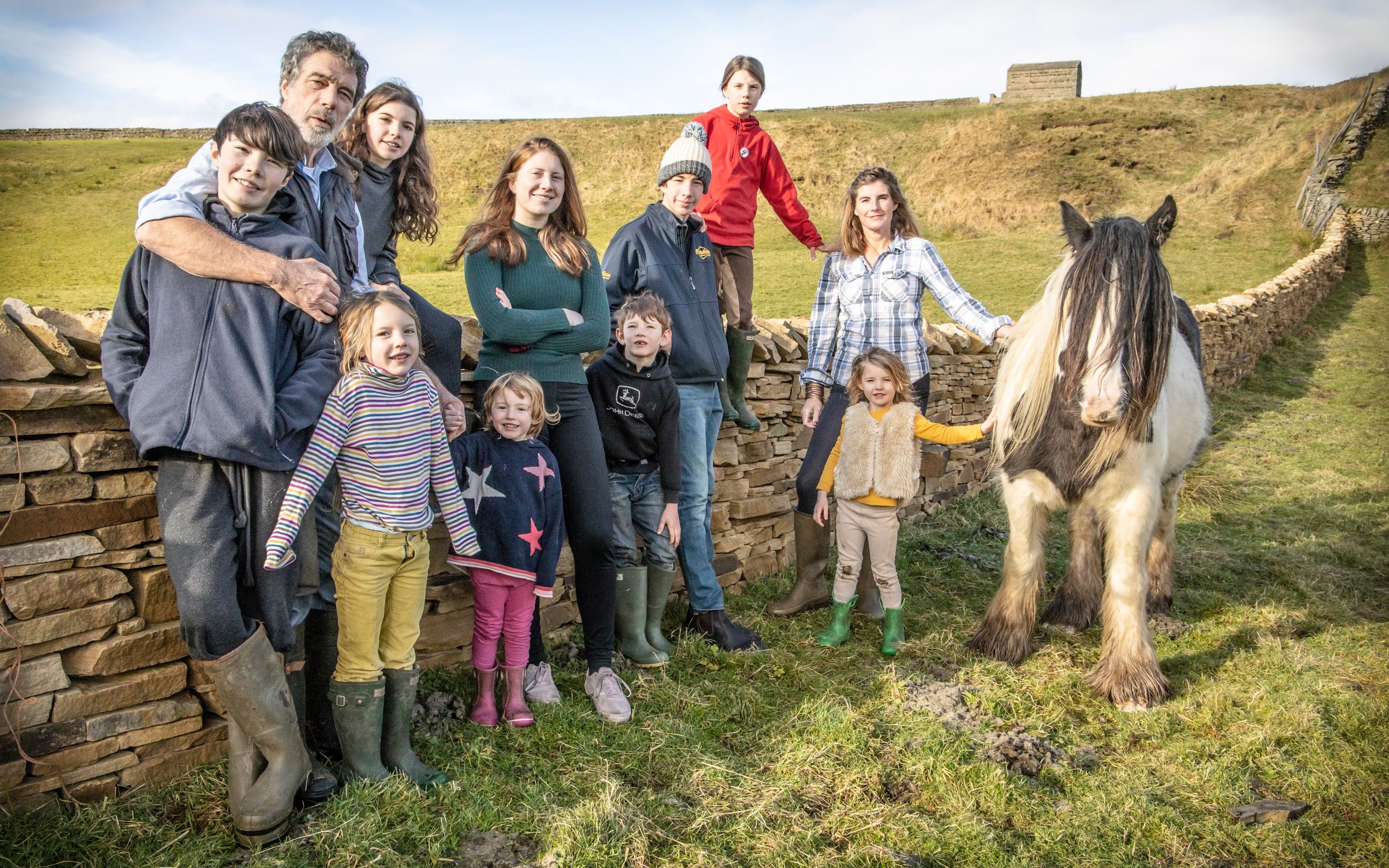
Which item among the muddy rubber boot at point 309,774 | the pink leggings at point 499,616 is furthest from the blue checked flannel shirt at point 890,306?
the muddy rubber boot at point 309,774

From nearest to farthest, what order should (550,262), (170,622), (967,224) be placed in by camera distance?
1. (170,622)
2. (550,262)
3. (967,224)

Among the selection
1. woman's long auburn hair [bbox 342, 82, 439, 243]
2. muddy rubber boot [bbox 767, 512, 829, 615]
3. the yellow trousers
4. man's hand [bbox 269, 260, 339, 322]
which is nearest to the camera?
man's hand [bbox 269, 260, 339, 322]

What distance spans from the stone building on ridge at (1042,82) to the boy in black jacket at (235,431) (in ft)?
174

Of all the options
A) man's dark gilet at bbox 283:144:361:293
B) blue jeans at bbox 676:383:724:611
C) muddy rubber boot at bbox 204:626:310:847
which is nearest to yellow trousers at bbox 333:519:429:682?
muddy rubber boot at bbox 204:626:310:847

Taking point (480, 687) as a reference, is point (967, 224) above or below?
above

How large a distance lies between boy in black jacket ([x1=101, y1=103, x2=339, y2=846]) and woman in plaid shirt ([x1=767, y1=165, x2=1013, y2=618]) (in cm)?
278

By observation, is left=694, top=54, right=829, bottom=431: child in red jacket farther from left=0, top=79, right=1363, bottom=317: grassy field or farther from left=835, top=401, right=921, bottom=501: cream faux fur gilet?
left=0, top=79, right=1363, bottom=317: grassy field

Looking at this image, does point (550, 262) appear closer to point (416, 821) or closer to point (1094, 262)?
point (416, 821)

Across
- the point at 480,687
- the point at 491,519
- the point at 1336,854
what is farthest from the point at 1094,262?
the point at 480,687

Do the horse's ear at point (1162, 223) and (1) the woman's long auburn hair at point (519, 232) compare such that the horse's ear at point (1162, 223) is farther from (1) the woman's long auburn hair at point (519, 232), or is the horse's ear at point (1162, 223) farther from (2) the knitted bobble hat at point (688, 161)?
(1) the woman's long auburn hair at point (519, 232)

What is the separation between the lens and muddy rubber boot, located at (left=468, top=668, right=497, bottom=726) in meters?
3.14

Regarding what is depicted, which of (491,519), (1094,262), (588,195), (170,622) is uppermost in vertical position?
(588,195)

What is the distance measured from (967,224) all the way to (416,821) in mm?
25566

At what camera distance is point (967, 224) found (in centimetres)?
2495
